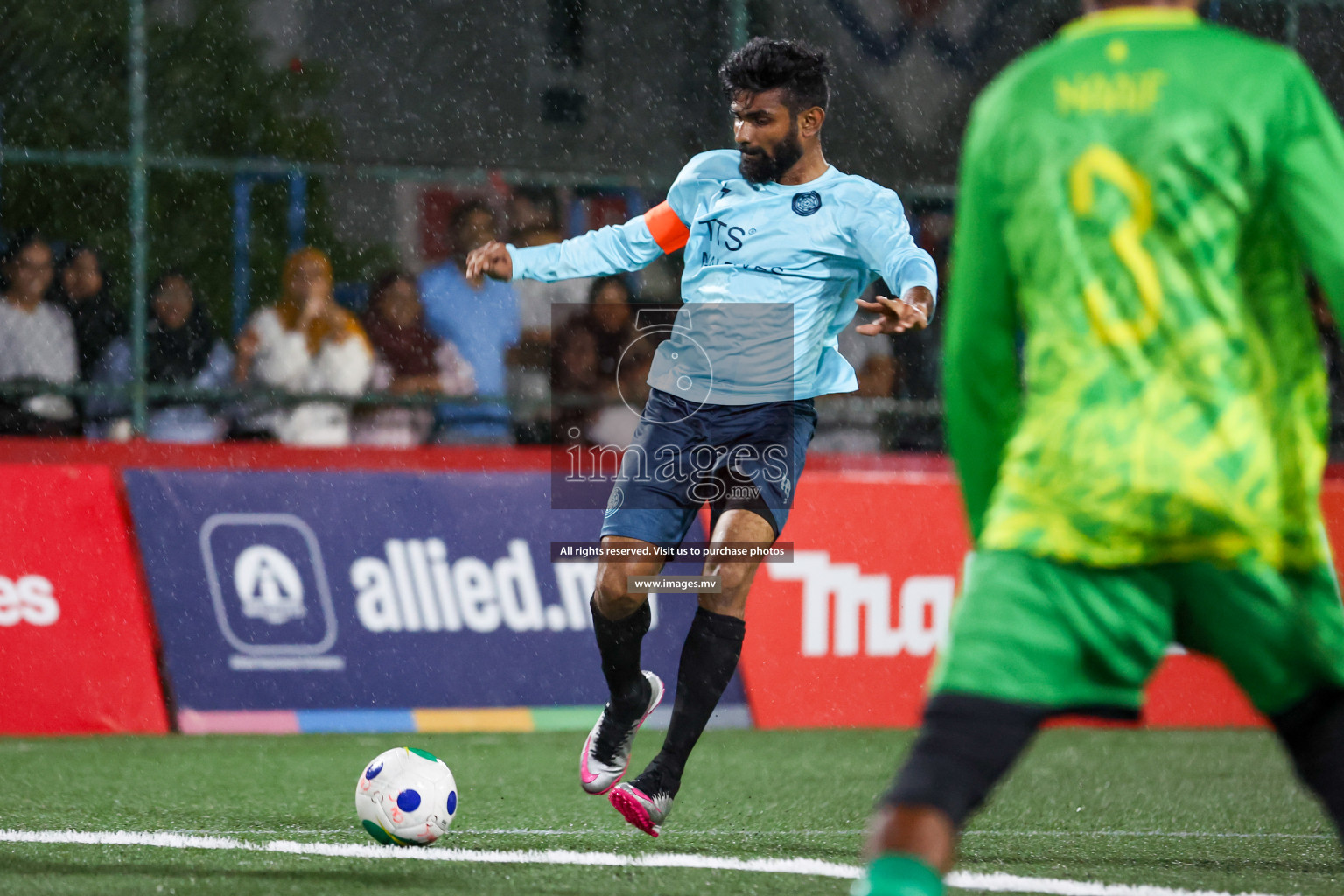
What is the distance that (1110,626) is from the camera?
241 cm

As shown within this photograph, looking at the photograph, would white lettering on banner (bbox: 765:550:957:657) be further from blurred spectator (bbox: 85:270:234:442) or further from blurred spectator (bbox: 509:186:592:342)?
blurred spectator (bbox: 85:270:234:442)

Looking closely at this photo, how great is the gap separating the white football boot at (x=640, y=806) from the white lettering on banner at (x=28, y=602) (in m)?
3.86

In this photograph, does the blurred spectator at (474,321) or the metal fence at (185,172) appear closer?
the metal fence at (185,172)

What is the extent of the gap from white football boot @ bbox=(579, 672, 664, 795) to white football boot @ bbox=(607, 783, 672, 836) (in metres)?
0.41

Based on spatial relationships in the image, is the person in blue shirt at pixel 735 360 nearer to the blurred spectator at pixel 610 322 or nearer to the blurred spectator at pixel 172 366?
→ the blurred spectator at pixel 610 322

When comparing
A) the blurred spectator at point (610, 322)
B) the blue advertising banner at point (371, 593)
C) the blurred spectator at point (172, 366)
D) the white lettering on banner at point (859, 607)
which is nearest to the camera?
the blue advertising banner at point (371, 593)

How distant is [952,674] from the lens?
2.42m

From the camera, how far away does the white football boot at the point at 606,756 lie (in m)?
5.19

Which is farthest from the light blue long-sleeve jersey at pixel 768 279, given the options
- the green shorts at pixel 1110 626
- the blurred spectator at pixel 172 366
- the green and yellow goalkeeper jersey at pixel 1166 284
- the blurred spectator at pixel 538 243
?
the blurred spectator at pixel 172 366

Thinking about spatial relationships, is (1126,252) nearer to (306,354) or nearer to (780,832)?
(780,832)

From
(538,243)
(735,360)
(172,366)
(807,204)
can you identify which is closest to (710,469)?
(735,360)

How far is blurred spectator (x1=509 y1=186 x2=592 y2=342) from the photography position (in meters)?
9.73

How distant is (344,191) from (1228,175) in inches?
312

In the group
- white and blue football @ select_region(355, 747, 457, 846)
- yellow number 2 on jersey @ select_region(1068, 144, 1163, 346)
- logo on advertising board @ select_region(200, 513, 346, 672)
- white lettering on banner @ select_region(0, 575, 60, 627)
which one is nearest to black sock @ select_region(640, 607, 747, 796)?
white and blue football @ select_region(355, 747, 457, 846)
